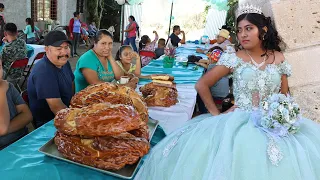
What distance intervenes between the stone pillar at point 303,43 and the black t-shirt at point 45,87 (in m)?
1.61

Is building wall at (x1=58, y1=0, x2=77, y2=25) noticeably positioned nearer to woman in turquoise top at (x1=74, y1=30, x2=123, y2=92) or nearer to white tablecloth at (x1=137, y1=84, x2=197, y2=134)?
woman in turquoise top at (x1=74, y1=30, x2=123, y2=92)

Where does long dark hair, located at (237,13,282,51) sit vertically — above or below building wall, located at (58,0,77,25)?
below

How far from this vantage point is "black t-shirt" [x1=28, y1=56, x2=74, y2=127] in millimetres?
1999

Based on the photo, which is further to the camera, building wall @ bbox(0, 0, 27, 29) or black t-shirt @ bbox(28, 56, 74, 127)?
building wall @ bbox(0, 0, 27, 29)

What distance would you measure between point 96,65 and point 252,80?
163 cm

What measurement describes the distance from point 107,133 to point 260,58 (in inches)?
45.2

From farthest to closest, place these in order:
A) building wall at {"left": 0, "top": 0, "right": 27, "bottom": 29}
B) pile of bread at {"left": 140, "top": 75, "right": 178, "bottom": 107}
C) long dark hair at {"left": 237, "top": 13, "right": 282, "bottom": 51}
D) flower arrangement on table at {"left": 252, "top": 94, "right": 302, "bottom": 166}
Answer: building wall at {"left": 0, "top": 0, "right": 27, "bottom": 29}, pile of bread at {"left": 140, "top": 75, "right": 178, "bottom": 107}, long dark hair at {"left": 237, "top": 13, "right": 282, "bottom": 51}, flower arrangement on table at {"left": 252, "top": 94, "right": 302, "bottom": 166}

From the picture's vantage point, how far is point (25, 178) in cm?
109

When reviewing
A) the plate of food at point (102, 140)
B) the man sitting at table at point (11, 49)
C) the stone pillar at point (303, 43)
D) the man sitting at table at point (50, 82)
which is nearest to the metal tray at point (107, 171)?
the plate of food at point (102, 140)

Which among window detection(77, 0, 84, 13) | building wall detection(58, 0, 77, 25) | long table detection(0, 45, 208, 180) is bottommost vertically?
long table detection(0, 45, 208, 180)

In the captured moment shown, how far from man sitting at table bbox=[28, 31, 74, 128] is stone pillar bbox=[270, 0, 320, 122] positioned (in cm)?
159

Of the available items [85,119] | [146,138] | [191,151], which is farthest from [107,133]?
[191,151]

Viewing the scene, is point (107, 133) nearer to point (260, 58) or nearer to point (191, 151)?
point (191, 151)

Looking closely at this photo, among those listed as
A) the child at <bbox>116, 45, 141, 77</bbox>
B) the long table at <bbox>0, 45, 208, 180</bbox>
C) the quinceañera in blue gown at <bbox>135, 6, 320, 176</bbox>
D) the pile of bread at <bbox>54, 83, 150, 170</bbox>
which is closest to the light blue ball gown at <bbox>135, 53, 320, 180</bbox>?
the quinceañera in blue gown at <bbox>135, 6, 320, 176</bbox>
